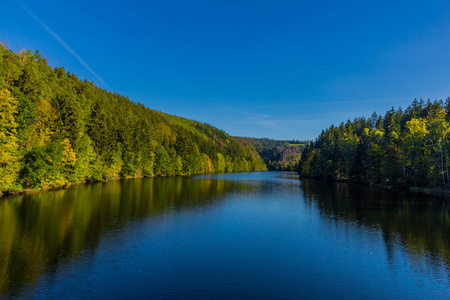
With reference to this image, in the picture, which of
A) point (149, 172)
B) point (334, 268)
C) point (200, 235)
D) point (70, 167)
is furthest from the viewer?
point (149, 172)

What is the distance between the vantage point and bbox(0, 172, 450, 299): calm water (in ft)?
45.5

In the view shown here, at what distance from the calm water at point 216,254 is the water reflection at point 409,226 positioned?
13 cm

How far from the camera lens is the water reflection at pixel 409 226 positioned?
1838 cm

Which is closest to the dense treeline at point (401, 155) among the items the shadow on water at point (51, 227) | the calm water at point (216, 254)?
the calm water at point (216, 254)

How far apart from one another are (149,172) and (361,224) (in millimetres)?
93656

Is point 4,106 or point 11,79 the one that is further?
point 11,79

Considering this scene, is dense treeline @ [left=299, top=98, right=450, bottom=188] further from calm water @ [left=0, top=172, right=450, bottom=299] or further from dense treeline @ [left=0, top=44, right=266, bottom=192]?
dense treeline @ [left=0, top=44, right=266, bottom=192]

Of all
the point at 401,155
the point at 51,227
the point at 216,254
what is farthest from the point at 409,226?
the point at 401,155

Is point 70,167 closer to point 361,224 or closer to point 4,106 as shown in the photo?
point 4,106

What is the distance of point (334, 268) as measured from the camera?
1709 cm

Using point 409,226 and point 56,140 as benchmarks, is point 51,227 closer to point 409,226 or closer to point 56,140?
point 56,140

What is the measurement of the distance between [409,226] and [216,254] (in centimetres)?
2267

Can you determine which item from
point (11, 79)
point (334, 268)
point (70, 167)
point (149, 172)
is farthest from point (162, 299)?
point (149, 172)

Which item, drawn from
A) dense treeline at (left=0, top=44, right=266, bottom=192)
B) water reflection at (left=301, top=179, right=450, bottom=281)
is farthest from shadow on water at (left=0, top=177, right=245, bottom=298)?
water reflection at (left=301, top=179, right=450, bottom=281)
